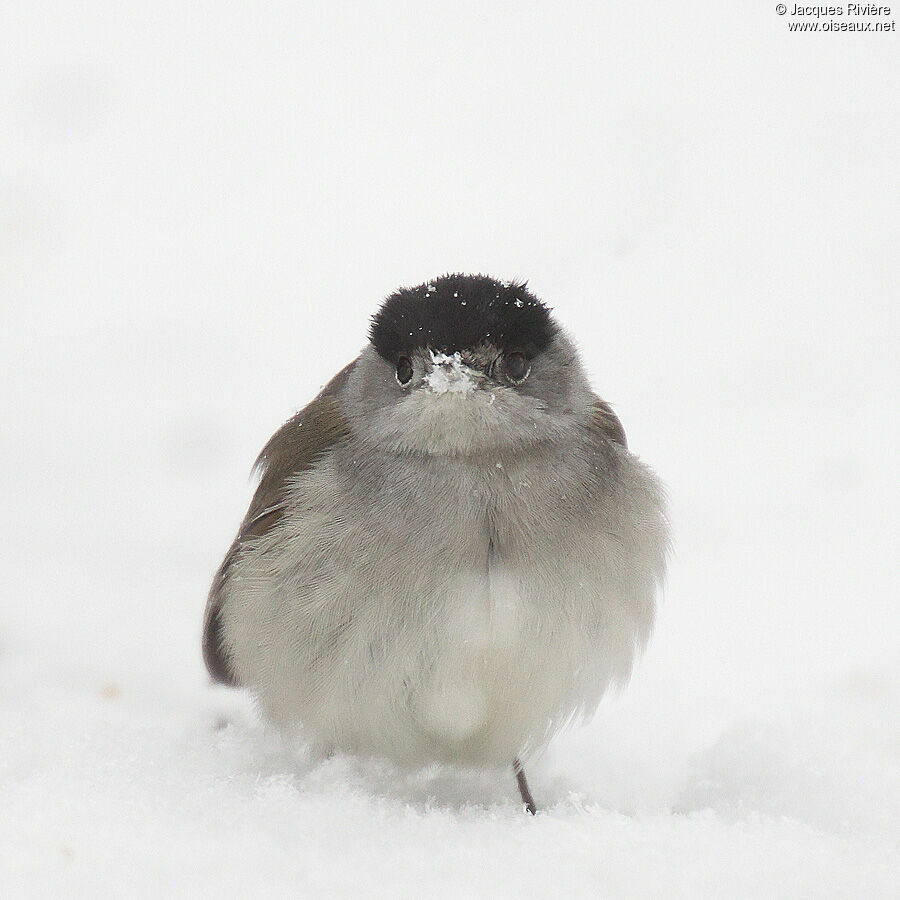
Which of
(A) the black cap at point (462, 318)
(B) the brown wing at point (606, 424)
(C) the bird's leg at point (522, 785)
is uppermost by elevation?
(A) the black cap at point (462, 318)

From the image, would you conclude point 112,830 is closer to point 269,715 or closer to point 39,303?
point 269,715

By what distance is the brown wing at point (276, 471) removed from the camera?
432 cm

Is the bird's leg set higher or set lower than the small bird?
lower

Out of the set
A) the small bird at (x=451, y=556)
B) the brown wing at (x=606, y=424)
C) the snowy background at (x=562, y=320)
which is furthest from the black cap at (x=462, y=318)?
the snowy background at (x=562, y=320)

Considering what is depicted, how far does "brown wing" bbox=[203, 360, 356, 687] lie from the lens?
14.2ft

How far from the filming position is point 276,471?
14.7 ft

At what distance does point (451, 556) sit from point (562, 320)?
3.74 m

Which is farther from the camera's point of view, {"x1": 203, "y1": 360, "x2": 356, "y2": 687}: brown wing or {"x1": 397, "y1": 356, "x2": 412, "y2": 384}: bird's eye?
{"x1": 203, "y1": 360, "x2": 356, "y2": 687}: brown wing

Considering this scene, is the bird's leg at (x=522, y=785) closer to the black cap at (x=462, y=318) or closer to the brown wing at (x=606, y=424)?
the brown wing at (x=606, y=424)

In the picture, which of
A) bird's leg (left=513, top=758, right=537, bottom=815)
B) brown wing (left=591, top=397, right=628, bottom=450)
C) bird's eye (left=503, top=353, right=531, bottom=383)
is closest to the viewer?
bird's eye (left=503, top=353, right=531, bottom=383)

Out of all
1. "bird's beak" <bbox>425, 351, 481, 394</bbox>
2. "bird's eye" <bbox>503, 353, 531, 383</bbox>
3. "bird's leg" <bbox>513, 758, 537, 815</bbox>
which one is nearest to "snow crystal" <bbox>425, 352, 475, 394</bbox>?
"bird's beak" <bbox>425, 351, 481, 394</bbox>

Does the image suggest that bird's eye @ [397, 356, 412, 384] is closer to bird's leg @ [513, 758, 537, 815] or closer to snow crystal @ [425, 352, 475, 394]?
snow crystal @ [425, 352, 475, 394]

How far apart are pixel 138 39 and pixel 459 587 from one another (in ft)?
20.2

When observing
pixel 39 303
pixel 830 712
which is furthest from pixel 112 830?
pixel 39 303
